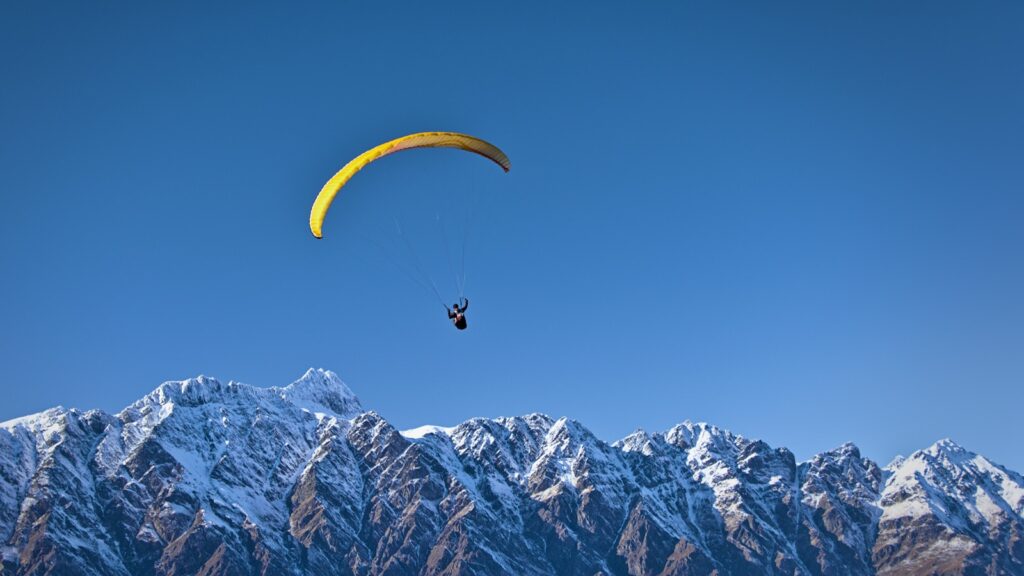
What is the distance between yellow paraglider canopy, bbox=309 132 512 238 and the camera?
8150 centimetres

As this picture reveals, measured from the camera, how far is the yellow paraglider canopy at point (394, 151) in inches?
3209

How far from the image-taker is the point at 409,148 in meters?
82.1

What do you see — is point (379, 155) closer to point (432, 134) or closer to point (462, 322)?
point (432, 134)

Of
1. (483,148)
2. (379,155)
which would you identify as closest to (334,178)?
(379,155)

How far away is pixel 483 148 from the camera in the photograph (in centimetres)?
8375

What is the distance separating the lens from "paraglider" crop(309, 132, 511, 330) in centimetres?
8156

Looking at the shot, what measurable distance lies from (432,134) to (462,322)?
48.2ft

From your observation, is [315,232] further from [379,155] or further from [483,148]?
[483,148]

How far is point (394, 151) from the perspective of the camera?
81875 millimetres

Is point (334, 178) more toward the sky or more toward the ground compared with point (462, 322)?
more toward the sky

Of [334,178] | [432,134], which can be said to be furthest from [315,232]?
[432,134]

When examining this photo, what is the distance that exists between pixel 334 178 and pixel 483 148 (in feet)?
39.0

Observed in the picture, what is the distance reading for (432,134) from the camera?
8175cm

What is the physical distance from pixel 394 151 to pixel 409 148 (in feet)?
3.89
